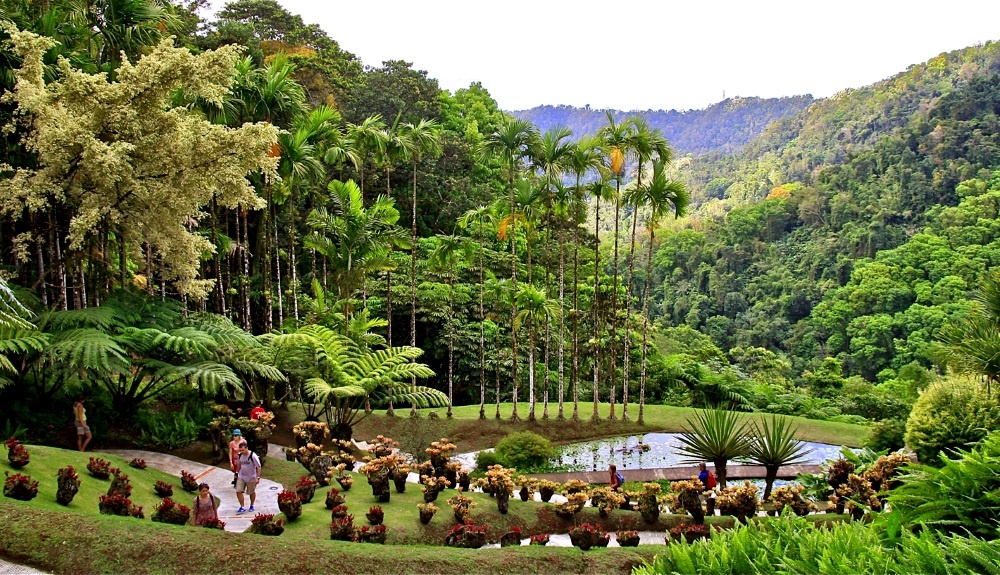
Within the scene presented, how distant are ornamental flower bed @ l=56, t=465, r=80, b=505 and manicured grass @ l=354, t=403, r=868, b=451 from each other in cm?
846

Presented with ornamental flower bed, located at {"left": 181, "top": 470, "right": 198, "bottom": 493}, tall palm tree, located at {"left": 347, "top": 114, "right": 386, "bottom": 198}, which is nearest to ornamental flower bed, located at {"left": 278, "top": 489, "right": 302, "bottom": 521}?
Answer: ornamental flower bed, located at {"left": 181, "top": 470, "right": 198, "bottom": 493}

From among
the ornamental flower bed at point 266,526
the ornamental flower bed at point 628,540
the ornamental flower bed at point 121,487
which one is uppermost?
→ the ornamental flower bed at point 121,487

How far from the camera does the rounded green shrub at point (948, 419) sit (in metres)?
11.9

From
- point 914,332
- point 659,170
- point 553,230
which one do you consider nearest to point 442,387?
point 553,230

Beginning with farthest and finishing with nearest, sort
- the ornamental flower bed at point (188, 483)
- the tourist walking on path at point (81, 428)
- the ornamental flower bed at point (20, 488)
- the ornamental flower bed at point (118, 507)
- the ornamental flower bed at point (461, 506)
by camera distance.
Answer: the tourist walking on path at point (81, 428), the ornamental flower bed at point (188, 483), the ornamental flower bed at point (461, 506), the ornamental flower bed at point (118, 507), the ornamental flower bed at point (20, 488)

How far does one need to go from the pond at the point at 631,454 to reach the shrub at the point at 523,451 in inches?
30.9

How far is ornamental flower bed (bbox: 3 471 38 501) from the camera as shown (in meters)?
7.96

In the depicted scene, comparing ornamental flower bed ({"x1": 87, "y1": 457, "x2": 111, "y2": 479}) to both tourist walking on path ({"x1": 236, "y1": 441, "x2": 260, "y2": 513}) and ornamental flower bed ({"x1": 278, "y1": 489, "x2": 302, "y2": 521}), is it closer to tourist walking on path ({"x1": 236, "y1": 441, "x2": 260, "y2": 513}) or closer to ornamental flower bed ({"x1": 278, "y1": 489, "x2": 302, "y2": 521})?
tourist walking on path ({"x1": 236, "y1": 441, "x2": 260, "y2": 513})

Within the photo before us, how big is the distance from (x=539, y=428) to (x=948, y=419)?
9.61 m

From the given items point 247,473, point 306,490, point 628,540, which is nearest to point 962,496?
point 628,540

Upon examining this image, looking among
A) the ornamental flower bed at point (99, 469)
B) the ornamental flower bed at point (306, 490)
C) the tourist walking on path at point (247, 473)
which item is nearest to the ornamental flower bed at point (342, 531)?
the ornamental flower bed at point (306, 490)

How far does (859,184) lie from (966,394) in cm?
5973

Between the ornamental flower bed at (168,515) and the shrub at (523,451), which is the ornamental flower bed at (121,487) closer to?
the ornamental flower bed at (168,515)

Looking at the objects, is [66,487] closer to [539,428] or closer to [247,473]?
[247,473]
